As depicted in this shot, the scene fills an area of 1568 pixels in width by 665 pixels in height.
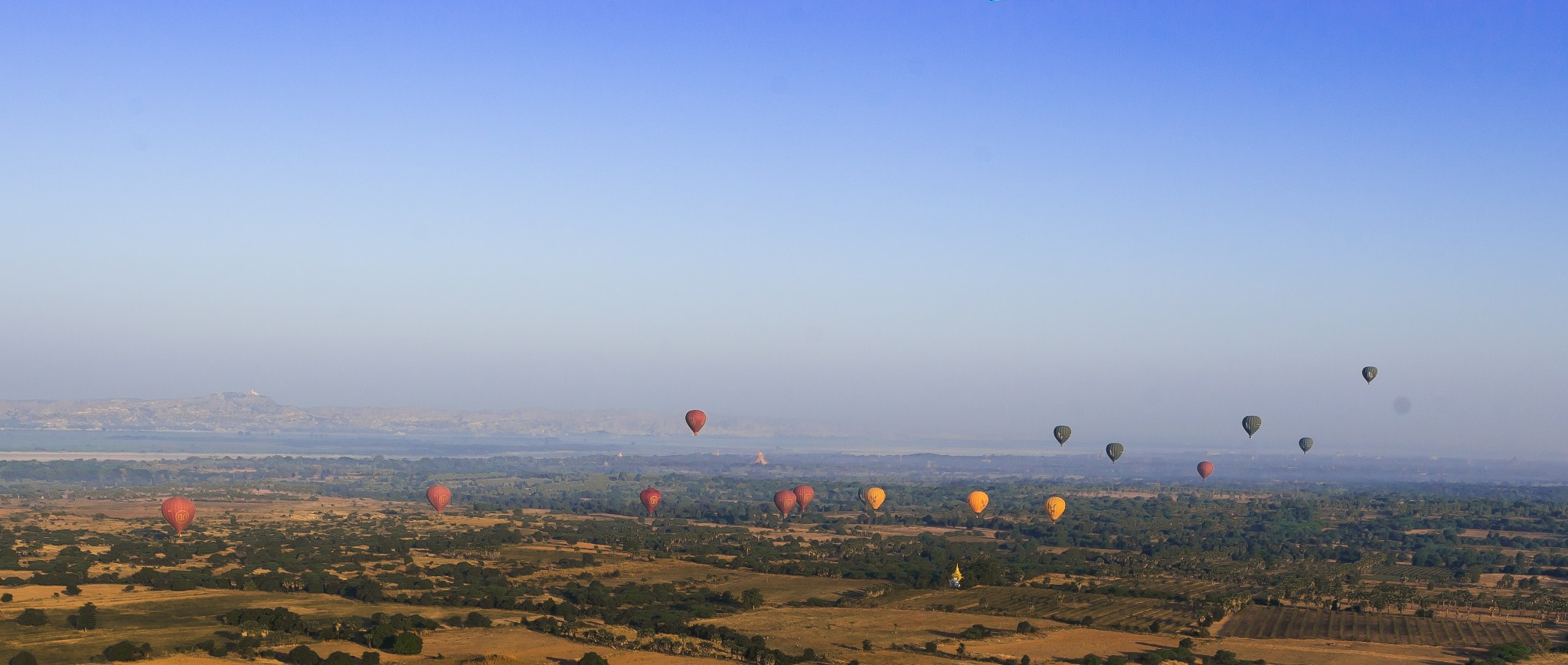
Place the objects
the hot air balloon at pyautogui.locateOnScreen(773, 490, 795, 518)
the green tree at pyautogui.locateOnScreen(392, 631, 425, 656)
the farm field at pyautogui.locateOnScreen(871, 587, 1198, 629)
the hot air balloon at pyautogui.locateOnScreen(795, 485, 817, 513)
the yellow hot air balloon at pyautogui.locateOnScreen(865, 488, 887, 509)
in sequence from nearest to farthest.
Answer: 1. the green tree at pyautogui.locateOnScreen(392, 631, 425, 656)
2. the farm field at pyautogui.locateOnScreen(871, 587, 1198, 629)
3. the hot air balloon at pyautogui.locateOnScreen(773, 490, 795, 518)
4. the hot air balloon at pyautogui.locateOnScreen(795, 485, 817, 513)
5. the yellow hot air balloon at pyautogui.locateOnScreen(865, 488, 887, 509)

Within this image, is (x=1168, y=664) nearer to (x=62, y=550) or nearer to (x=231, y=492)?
(x=62, y=550)

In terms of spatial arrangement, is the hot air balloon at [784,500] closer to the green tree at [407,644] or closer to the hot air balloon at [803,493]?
the hot air balloon at [803,493]

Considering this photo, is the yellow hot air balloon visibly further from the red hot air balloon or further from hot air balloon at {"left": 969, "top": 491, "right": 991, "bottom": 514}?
the red hot air balloon

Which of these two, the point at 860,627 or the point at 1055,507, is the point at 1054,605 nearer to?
the point at 860,627

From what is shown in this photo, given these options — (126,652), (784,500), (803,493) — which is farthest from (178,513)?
(803,493)

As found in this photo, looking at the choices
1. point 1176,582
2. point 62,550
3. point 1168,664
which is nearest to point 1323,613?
point 1176,582

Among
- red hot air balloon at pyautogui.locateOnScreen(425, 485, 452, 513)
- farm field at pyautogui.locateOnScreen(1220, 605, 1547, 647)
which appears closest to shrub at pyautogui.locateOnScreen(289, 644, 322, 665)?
farm field at pyautogui.locateOnScreen(1220, 605, 1547, 647)

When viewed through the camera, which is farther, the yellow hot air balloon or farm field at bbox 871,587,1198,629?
the yellow hot air balloon

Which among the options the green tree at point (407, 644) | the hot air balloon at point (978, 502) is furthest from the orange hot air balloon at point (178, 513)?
the hot air balloon at point (978, 502)
